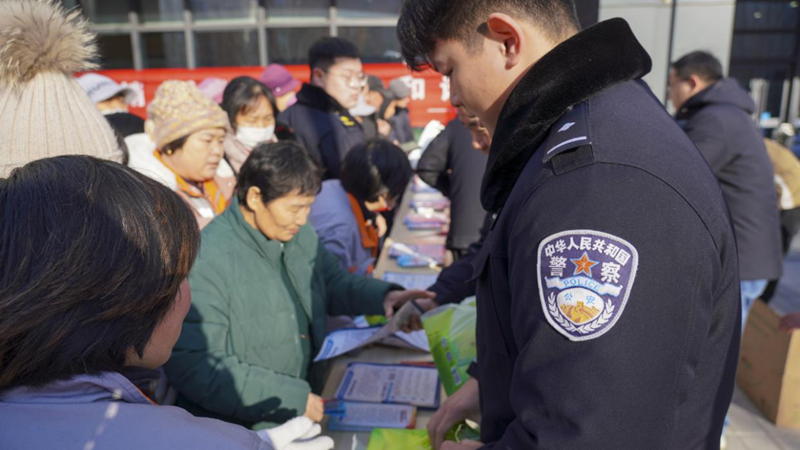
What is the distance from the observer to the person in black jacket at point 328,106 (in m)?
3.97

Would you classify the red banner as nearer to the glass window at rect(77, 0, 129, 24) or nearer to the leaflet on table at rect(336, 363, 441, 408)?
the glass window at rect(77, 0, 129, 24)

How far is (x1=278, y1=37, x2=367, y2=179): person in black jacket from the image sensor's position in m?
3.97

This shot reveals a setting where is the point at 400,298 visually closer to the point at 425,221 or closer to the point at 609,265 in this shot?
the point at 609,265

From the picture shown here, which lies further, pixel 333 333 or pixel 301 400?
pixel 333 333

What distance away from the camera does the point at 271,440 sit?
124cm

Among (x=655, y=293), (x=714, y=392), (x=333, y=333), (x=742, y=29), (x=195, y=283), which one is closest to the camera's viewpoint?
(x=655, y=293)

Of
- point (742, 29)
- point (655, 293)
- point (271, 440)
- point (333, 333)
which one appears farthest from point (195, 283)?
point (742, 29)

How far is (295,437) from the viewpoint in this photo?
1264 millimetres

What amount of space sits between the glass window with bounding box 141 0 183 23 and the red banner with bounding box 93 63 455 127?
1.03m

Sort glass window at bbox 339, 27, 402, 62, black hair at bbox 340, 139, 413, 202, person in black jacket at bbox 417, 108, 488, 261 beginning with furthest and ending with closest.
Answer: glass window at bbox 339, 27, 402, 62 < person in black jacket at bbox 417, 108, 488, 261 < black hair at bbox 340, 139, 413, 202

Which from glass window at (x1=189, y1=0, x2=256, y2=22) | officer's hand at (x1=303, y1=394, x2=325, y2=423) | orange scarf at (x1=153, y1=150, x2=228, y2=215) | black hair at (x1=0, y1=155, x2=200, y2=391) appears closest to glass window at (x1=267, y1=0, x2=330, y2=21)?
glass window at (x1=189, y1=0, x2=256, y2=22)

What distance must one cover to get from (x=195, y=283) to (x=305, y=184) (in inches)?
20.4

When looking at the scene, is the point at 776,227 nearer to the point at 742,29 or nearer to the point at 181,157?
the point at 181,157

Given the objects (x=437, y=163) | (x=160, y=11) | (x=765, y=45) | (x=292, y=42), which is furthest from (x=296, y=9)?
(x=765, y=45)
